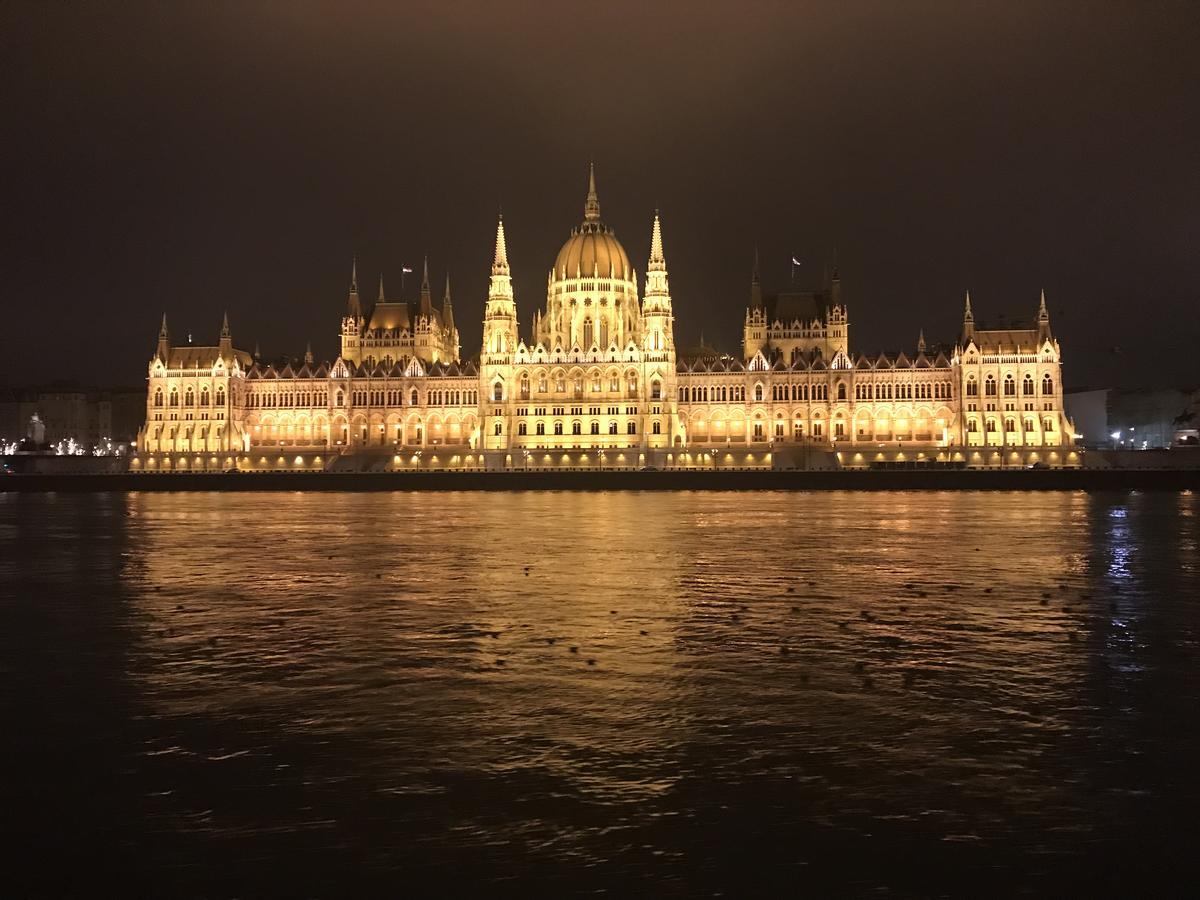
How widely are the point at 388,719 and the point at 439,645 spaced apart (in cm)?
451

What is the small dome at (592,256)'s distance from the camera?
13162 cm

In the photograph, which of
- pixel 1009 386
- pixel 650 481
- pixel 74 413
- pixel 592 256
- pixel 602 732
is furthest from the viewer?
pixel 74 413

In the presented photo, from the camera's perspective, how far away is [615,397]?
121 meters

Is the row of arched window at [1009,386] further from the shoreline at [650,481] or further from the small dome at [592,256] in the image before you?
the small dome at [592,256]

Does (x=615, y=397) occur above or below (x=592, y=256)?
below

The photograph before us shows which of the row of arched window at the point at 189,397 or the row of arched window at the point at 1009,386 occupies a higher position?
the row of arched window at the point at 189,397

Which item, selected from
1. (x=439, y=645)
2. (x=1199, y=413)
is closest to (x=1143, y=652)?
(x=439, y=645)

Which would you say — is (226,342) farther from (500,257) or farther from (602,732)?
(602,732)

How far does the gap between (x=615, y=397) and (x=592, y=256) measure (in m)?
20.9

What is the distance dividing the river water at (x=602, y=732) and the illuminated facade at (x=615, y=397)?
288ft

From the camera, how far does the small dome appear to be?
13162cm

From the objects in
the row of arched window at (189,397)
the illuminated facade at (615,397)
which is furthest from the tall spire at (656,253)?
the row of arched window at (189,397)

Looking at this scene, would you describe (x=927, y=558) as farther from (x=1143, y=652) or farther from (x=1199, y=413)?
(x=1199, y=413)

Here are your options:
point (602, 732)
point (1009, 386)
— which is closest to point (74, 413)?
point (1009, 386)
